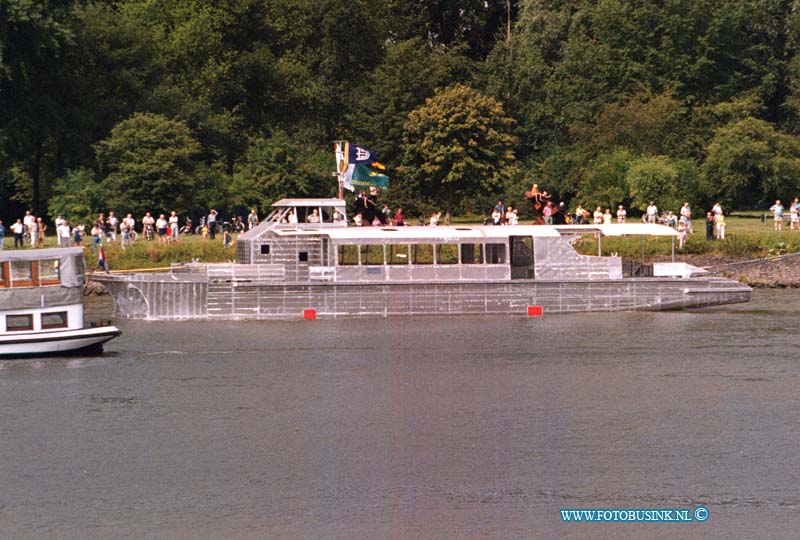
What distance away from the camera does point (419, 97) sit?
11219 centimetres

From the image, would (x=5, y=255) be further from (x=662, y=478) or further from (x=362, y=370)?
(x=662, y=478)

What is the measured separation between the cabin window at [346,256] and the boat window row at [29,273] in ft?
52.1

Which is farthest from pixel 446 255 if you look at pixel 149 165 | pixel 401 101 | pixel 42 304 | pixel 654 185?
pixel 401 101

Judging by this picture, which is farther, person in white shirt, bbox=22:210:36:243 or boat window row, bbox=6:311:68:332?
person in white shirt, bbox=22:210:36:243

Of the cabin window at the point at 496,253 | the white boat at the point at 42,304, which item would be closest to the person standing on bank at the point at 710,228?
the cabin window at the point at 496,253

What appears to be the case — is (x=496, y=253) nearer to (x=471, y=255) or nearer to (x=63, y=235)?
(x=471, y=255)

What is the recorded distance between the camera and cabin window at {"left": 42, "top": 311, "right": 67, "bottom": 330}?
50.0m

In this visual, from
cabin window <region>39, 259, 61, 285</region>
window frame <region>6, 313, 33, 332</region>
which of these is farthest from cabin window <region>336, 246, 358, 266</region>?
window frame <region>6, 313, 33, 332</region>

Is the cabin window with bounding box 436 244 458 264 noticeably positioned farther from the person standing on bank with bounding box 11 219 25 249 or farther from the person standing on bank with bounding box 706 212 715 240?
the person standing on bank with bounding box 11 219 25 249

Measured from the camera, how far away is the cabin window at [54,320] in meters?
50.0

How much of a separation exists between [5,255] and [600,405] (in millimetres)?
22142

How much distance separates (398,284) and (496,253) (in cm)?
493

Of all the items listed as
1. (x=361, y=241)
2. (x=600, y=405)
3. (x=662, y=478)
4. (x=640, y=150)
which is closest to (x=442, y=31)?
(x=640, y=150)

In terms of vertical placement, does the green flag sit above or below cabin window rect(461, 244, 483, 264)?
above
